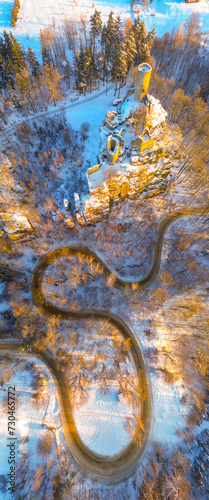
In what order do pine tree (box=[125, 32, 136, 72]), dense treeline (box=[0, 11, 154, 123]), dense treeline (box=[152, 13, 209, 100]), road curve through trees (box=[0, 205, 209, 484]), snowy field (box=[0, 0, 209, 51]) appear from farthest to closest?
1. snowy field (box=[0, 0, 209, 51])
2. dense treeline (box=[152, 13, 209, 100])
3. dense treeline (box=[0, 11, 154, 123])
4. pine tree (box=[125, 32, 136, 72])
5. road curve through trees (box=[0, 205, 209, 484])

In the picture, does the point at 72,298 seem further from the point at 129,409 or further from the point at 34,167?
the point at 34,167

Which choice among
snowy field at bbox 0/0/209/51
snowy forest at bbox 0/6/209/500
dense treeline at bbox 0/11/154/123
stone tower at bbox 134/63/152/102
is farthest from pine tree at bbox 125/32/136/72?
snowy field at bbox 0/0/209/51

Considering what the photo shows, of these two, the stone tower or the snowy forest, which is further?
the stone tower

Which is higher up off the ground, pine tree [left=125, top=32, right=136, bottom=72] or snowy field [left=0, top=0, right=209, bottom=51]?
snowy field [left=0, top=0, right=209, bottom=51]

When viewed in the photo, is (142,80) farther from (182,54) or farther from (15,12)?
(15,12)

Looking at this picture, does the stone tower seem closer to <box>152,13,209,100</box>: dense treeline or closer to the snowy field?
<box>152,13,209,100</box>: dense treeline

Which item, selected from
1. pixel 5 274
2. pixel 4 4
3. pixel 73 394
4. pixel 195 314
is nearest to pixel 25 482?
pixel 73 394

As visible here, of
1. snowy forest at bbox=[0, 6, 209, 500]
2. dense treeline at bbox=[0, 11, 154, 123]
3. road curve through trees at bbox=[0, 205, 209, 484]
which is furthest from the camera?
dense treeline at bbox=[0, 11, 154, 123]

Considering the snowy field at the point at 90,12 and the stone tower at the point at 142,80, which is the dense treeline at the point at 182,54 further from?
the stone tower at the point at 142,80
